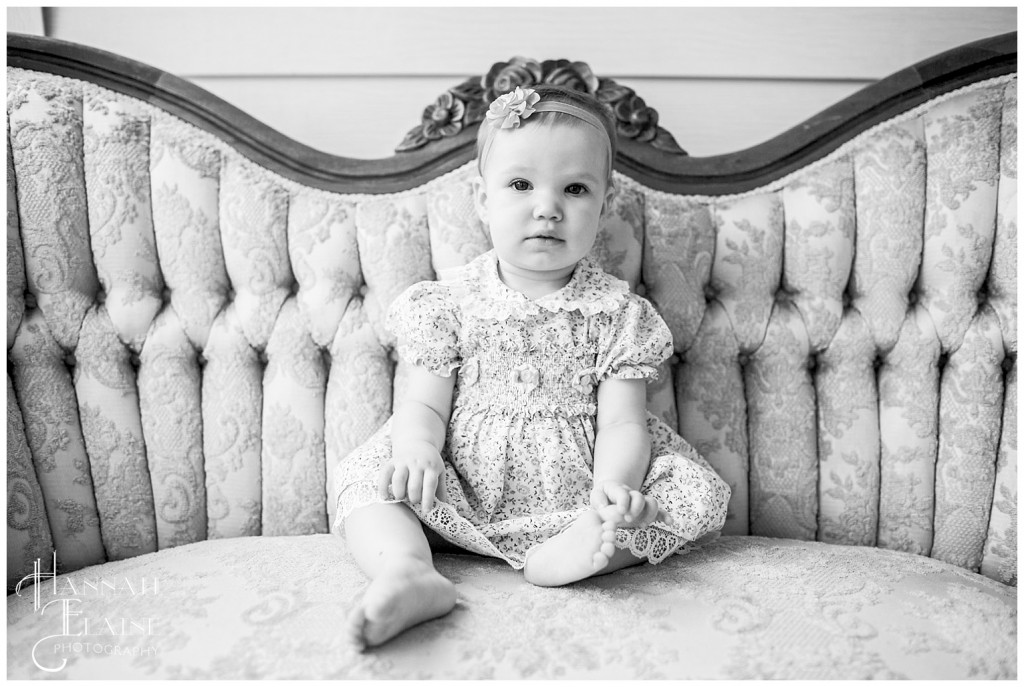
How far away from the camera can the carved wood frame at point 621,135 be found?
1.31 m

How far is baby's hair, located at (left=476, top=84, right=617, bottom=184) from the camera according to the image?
1.14 m

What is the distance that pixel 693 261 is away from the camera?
1.36 metres

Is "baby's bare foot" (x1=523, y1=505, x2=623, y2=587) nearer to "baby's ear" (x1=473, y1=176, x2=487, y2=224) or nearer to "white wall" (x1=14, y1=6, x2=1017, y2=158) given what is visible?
"baby's ear" (x1=473, y1=176, x2=487, y2=224)

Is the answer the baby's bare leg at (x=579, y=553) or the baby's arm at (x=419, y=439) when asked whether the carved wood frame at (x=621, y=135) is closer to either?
the baby's arm at (x=419, y=439)

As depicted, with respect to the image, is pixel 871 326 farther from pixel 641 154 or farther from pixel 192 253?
pixel 192 253

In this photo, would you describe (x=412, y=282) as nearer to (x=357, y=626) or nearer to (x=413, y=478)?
(x=413, y=478)

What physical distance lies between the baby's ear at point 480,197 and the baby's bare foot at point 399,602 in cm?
64

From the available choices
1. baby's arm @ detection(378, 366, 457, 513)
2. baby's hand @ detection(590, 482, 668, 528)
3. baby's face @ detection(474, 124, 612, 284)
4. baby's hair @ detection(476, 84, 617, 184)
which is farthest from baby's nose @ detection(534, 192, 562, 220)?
baby's hand @ detection(590, 482, 668, 528)

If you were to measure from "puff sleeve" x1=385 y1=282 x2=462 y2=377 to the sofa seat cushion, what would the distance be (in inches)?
13.6

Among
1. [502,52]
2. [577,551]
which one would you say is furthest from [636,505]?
[502,52]

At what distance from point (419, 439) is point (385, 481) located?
10 cm

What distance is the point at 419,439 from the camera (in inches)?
44.3

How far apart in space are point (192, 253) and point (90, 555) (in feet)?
1.98

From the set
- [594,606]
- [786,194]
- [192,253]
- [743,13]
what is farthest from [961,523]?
[192,253]
